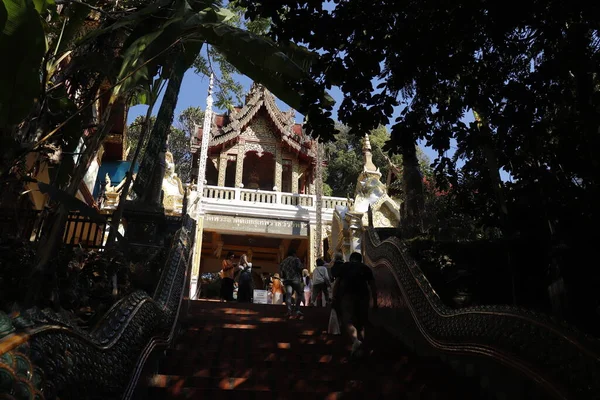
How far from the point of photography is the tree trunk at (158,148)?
21.9 feet

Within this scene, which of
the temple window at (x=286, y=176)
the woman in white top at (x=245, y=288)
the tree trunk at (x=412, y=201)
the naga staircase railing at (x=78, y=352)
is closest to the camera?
the naga staircase railing at (x=78, y=352)

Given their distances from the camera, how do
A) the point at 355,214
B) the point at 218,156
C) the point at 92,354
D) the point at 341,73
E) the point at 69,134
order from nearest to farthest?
the point at 92,354 < the point at 341,73 < the point at 69,134 < the point at 355,214 < the point at 218,156

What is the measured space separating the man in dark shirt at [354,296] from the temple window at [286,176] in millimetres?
16378

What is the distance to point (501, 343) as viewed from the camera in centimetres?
321

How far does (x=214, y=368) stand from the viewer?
3.88m

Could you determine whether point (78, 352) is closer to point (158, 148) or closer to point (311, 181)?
point (158, 148)

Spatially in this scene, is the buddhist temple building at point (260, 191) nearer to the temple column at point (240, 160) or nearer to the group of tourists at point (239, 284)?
the temple column at point (240, 160)

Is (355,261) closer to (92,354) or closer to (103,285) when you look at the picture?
(103,285)

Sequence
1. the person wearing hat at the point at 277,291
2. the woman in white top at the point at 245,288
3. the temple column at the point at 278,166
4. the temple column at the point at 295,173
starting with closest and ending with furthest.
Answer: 1. the woman in white top at the point at 245,288
2. the person wearing hat at the point at 277,291
3. the temple column at the point at 278,166
4. the temple column at the point at 295,173

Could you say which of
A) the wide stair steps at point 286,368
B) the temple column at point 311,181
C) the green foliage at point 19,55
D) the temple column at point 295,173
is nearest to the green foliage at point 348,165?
the temple column at point 311,181

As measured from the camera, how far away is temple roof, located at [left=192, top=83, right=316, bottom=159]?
20547mm

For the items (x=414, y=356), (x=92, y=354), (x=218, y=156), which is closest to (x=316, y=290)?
(x=414, y=356)

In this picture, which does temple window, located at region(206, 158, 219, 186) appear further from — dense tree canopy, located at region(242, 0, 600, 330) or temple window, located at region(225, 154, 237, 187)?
dense tree canopy, located at region(242, 0, 600, 330)

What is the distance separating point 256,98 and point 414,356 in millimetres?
17989
